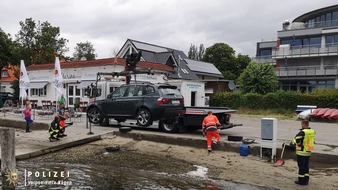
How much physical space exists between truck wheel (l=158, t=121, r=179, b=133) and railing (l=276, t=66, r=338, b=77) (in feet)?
114

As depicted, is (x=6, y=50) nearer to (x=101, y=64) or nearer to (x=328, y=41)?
(x=101, y=64)

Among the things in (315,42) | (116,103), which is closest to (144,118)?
(116,103)

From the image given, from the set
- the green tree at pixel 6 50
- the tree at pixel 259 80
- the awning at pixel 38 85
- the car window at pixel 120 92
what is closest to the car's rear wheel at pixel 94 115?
the car window at pixel 120 92

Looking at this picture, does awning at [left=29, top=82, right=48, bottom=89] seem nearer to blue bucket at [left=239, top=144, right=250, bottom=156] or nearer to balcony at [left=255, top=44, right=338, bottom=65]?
blue bucket at [left=239, top=144, right=250, bottom=156]

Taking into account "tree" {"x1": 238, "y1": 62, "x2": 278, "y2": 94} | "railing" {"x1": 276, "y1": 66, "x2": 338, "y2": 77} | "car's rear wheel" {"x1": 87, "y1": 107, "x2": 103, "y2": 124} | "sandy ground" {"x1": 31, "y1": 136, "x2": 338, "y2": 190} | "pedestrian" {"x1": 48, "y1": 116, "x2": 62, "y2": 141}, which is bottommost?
"sandy ground" {"x1": 31, "y1": 136, "x2": 338, "y2": 190}

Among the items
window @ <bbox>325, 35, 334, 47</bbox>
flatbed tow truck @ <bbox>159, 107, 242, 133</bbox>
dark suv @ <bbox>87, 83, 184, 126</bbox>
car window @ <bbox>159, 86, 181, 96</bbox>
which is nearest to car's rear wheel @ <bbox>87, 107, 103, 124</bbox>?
dark suv @ <bbox>87, 83, 184, 126</bbox>

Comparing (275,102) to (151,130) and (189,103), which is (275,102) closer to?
(189,103)

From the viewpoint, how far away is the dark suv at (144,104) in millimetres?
14047

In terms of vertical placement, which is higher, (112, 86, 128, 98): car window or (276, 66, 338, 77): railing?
(276, 66, 338, 77): railing

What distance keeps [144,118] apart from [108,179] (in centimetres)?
600

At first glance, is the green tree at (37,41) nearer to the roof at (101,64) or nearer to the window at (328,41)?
the roof at (101,64)

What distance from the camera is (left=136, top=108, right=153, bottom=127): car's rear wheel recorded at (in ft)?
46.9

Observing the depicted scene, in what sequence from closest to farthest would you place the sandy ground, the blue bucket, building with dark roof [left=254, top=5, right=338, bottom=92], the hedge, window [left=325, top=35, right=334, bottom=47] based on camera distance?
the sandy ground → the blue bucket → the hedge → building with dark roof [left=254, top=5, right=338, bottom=92] → window [left=325, top=35, right=334, bottom=47]

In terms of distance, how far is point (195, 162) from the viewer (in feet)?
34.4
